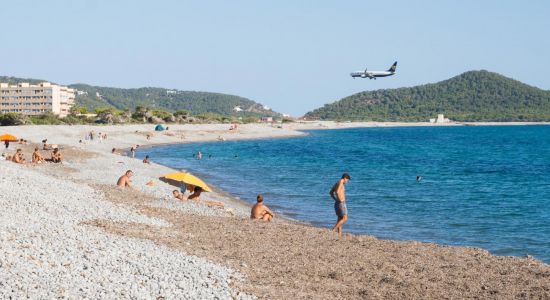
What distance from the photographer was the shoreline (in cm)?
1078

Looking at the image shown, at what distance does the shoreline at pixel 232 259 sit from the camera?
10.8 m

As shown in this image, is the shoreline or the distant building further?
the distant building

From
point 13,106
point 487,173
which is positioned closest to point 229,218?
point 487,173

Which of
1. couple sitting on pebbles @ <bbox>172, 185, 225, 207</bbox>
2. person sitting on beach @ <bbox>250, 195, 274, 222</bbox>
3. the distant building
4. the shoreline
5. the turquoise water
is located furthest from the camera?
the distant building

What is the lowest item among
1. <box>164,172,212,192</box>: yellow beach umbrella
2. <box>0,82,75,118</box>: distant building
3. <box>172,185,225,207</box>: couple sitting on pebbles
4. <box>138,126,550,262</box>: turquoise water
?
<box>138,126,550,262</box>: turquoise water

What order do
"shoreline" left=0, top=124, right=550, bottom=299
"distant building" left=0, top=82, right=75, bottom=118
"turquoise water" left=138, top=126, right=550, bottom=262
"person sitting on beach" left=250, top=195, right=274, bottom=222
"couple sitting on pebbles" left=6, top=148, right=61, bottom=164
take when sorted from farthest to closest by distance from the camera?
1. "distant building" left=0, top=82, right=75, bottom=118
2. "couple sitting on pebbles" left=6, top=148, right=61, bottom=164
3. "turquoise water" left=138, top=126, right=550, bottom=262
4. "person sitting on beach" left=250, top=195, right=274, bottom=222
5. "shoreline" left=0, top=124, right=550, bottom=299

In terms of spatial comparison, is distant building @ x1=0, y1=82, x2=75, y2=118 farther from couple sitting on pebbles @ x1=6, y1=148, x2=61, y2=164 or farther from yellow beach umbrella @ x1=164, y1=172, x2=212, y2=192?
yellow beach umbrella @ x1=164, y1=172, x2=212, y2=192

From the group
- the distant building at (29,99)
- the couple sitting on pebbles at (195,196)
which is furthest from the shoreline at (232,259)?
the distant building at (29,99)

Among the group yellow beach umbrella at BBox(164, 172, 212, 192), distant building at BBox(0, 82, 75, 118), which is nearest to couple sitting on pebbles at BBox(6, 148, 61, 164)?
yellow beach umbrella at BBox(164, 172, 212, 192)

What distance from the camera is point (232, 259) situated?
524 inches

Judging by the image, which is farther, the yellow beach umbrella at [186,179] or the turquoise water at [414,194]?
the yellow beach umbrella at [186,179]

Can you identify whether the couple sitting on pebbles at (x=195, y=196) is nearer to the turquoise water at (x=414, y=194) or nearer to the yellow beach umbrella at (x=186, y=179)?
the yellow beach umbrella at (x=186, y=179)

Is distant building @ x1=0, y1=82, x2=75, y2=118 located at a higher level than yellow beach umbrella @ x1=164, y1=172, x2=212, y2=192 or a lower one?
higher

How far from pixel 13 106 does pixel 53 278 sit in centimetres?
15009
